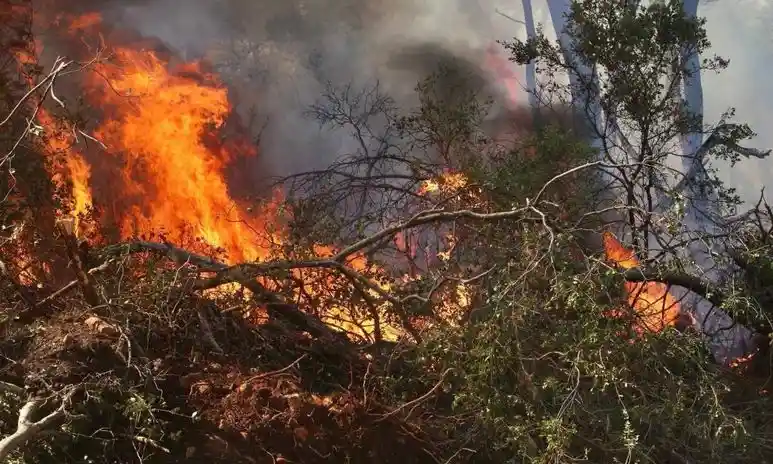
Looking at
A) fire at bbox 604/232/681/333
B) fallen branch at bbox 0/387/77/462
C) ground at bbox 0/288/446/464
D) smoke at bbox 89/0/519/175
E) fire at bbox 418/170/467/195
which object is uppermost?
smoke at bbox 89/0/519/175

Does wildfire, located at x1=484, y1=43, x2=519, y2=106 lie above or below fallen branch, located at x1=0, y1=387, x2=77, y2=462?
above

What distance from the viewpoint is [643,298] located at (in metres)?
6.12

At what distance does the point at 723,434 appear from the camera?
4090mm

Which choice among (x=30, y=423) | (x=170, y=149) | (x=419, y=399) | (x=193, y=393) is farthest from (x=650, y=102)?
(x=30, y=423)

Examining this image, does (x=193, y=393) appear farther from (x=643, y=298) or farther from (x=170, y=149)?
(x=170, y=149)

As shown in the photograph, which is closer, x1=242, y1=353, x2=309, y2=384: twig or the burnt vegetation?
the burnt vegetation

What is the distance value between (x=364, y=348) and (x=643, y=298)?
8.72ft

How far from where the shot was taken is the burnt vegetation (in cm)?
400

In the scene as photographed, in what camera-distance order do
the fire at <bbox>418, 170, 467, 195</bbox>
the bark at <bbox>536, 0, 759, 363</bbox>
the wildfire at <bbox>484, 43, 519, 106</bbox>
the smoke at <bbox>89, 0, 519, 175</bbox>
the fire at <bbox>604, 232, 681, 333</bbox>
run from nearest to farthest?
the fire at <bbox>604, 232, 681, 333</bbox>, the fire at <bbox>418, 170, 467, 195</bbox>, the bark at <bbox>536, 0, 759, 363</bbox>, the smoke at <bbox>89, 0, 519, 175</bbox>, the wildfire at <bbox>484, 43, 519, 106</bbox>

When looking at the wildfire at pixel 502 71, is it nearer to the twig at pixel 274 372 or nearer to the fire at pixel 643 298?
the fire at pixel 643 298

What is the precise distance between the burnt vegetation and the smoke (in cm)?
214

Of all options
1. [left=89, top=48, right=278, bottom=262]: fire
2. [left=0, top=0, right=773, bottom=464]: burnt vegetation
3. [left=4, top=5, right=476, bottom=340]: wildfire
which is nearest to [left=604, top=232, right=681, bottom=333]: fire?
[left=0, top=0, right=773, bottom=464]: burnt vegetation

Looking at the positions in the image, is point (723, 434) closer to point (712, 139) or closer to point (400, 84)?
point (712, 139)

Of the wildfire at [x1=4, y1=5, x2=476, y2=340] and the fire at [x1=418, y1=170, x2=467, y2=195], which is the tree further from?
the wildfire at [x1=4, y1=5, x2=476, y2=340]
